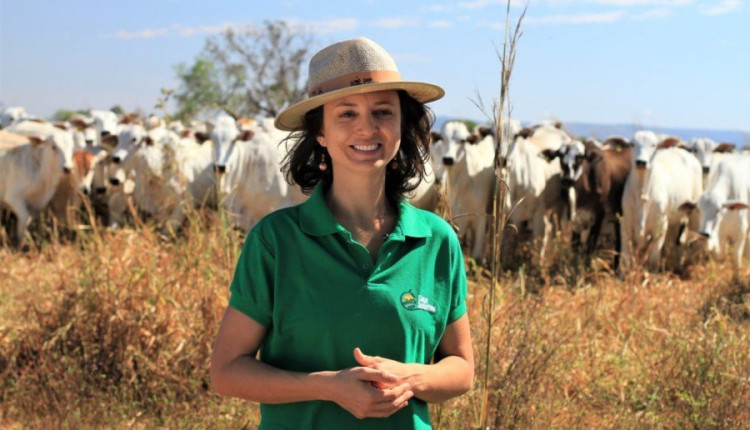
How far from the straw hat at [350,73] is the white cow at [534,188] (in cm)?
957

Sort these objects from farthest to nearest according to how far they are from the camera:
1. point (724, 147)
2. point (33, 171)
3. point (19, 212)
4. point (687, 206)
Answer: point (724, 147), point (33, 171), point (19, 212), point (687, 206)

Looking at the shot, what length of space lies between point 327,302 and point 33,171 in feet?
39.8

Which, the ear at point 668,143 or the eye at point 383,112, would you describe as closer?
the eye at point 383,112

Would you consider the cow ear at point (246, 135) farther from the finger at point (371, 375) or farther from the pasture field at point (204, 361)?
the finger at point (371, 375)

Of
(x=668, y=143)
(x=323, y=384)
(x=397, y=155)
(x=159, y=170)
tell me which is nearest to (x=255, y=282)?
(x=323, y=384)

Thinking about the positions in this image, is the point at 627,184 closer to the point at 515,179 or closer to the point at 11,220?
the point at 515,179

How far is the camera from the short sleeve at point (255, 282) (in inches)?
104

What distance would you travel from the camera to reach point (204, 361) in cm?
600

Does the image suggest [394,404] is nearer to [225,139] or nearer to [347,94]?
[347,94]

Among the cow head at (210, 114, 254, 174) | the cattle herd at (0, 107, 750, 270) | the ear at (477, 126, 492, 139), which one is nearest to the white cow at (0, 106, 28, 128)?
the cattle herd at (0, 107, 750, 270)

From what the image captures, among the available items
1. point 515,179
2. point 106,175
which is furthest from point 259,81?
point 515,179

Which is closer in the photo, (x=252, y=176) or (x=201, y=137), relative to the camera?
(x=252, y=176)

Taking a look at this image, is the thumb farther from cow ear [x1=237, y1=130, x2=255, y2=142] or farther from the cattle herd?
cow ear [x1=237, y1=130, x2=255, y2=142]

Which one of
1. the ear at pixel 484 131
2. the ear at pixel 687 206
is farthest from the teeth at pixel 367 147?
the ear at pixel 484 131
